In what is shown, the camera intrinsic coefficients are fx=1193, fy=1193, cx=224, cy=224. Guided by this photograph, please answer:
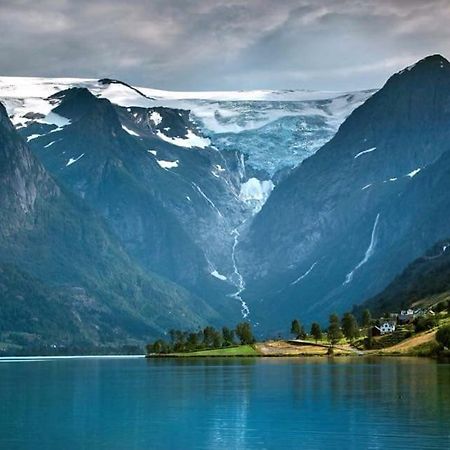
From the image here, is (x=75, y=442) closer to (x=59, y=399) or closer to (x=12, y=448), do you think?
(x=12, y=448)

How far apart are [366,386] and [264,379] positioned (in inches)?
1289

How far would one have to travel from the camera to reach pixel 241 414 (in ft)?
429

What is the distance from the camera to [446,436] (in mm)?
105375

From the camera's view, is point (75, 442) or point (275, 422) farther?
point (275, 422)

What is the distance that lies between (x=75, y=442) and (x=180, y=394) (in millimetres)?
54193

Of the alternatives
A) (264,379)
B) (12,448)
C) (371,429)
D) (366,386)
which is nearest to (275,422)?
(371,429)

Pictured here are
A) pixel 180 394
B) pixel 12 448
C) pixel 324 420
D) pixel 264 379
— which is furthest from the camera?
pixel 264 379

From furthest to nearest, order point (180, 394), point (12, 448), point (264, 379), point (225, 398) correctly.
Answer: point (264, 379)
point (180, 394)
point (225, 398)
point (12, 448)

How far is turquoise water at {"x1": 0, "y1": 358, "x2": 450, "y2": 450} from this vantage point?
353ft

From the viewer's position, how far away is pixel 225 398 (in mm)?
152250

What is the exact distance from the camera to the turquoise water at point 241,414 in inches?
4232

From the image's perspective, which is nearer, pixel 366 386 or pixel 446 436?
pixel 446 436

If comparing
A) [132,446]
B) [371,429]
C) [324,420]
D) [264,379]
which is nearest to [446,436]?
[371,429]

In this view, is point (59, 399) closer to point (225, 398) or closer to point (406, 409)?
point (225, 398)
